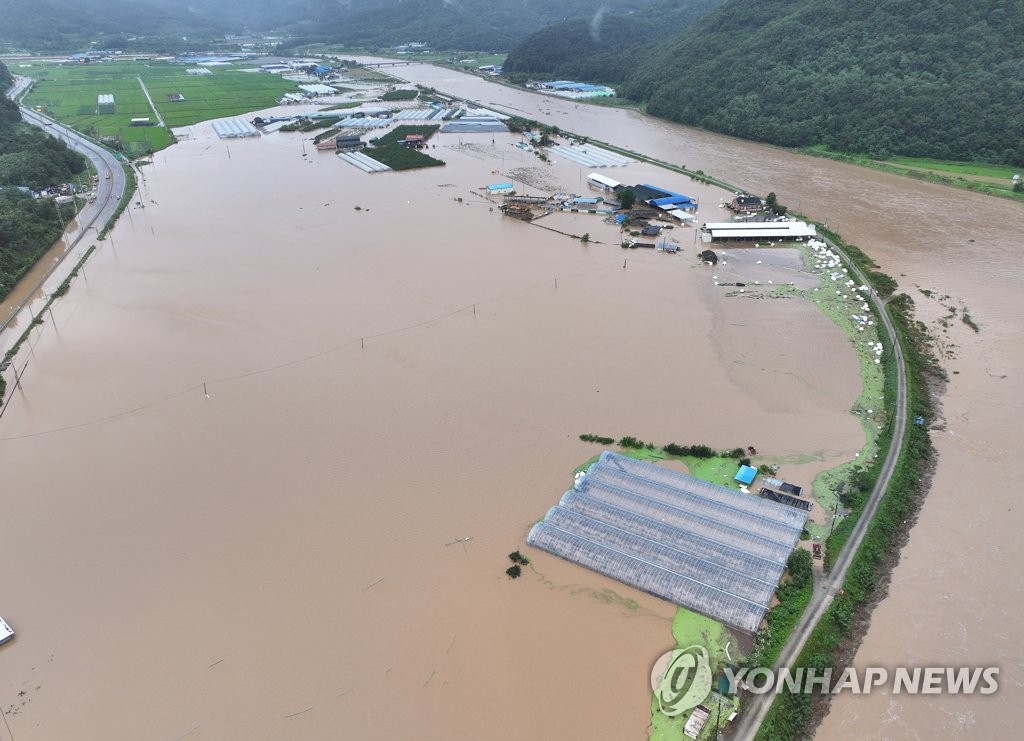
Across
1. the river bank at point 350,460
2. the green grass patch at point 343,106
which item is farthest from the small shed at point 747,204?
the green grass patch at point 343,106

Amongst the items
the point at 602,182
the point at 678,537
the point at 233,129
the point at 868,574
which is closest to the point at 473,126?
the point at 233,129

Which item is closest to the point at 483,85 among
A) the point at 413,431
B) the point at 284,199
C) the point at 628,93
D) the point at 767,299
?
the point at 628,93

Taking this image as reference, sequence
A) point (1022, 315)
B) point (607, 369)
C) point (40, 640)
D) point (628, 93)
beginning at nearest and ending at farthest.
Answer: point (40, 640) → point (607, 369) → point (1022, 315) → point (628, 93)

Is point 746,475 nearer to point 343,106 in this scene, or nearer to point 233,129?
point 233,129

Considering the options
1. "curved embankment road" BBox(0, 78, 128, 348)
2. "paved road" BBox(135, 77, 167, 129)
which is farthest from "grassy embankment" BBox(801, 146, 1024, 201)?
"paved road" BBox(135, 77, 167, 129)

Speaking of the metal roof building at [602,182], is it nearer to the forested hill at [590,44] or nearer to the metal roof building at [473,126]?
the metal roof building at [473,126]

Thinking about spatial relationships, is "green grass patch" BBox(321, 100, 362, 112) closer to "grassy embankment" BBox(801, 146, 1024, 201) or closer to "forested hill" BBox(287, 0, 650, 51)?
"grassy embankment" BBox(801, 146, 1024, 201)

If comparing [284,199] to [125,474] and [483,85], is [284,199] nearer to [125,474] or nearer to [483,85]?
[125,474]
